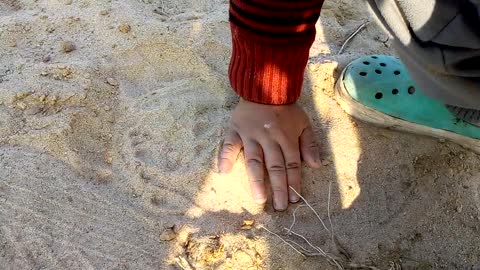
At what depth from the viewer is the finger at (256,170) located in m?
1.23

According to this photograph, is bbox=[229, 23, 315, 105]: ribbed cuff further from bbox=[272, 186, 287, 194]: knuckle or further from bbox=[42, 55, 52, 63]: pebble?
bbox=[42, 55, 52, 63]: pebble

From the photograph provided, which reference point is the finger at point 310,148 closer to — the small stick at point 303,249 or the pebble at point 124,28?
the small stick at point 303,249

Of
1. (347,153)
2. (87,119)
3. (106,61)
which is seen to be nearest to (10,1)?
(106,61)

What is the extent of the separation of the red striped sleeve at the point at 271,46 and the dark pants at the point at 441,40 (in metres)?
0.25

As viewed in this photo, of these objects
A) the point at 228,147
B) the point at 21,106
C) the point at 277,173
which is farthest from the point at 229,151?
the point at 21,106

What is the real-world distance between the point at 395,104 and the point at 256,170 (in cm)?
38

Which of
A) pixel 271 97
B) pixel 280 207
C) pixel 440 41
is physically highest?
pixel 440 41

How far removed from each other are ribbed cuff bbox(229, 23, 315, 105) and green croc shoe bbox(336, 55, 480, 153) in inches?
6.5

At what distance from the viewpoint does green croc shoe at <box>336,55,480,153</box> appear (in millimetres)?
1347

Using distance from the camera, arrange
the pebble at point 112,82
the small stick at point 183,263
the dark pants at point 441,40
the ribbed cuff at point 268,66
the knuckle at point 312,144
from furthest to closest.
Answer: the pebble at point 112,82
the knuckle at point 312,144
the ribbed cuff at point 268,66
the small stick at point 183,263
the dark pants at point 441,40

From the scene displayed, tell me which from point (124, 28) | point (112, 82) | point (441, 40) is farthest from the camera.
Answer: point (124, 28)

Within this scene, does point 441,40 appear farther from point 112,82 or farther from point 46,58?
point 46,58

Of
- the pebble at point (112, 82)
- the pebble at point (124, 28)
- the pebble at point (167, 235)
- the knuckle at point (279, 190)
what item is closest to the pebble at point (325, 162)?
the knuckle at point (279, 190)

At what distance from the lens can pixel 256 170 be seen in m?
1.26
